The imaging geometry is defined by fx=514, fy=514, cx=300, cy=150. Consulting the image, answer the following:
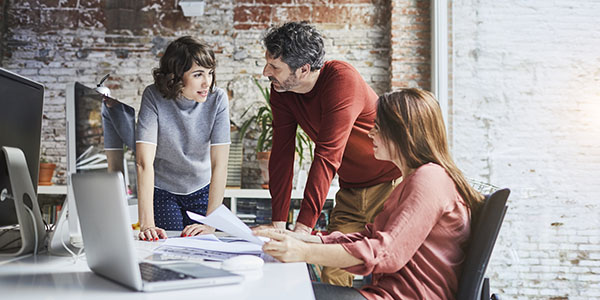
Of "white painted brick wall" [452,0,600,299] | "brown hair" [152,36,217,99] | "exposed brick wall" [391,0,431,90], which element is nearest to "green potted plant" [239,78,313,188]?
"exposed brick wall" [391,0,431,90]

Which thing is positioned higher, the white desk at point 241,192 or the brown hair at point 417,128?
the brown hair at point 417,128

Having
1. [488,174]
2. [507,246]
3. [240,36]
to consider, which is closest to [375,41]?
[240,36]

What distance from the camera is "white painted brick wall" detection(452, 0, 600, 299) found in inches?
109

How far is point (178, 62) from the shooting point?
2062 mm

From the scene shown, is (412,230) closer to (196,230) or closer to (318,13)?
(196,230)

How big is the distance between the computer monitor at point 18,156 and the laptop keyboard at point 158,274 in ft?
1.56

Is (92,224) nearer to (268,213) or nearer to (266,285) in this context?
(266,285)

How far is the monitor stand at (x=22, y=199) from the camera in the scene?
1.33 m

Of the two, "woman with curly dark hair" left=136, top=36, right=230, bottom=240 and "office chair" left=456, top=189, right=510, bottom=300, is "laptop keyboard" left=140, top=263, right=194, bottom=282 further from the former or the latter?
"woman with curly dark hair" left=136, top=36, right=230, bottom=240

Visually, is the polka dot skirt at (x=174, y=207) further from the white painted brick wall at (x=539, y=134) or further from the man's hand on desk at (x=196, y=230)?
the white painted brick wall at (x=539, y=134)

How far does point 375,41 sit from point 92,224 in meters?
3.70

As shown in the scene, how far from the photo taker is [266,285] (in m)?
0.98

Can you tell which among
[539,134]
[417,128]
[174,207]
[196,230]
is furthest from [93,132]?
[539,134]

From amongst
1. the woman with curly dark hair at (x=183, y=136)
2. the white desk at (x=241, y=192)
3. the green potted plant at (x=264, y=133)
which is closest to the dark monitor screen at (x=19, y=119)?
the woman with curly dark hair at (x=183, y=136)
